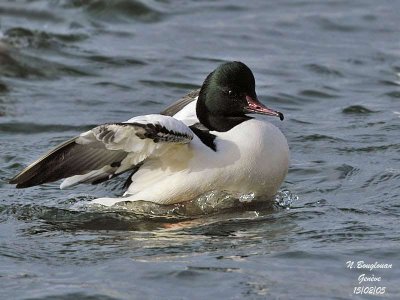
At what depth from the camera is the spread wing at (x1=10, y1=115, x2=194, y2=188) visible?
28.6ft

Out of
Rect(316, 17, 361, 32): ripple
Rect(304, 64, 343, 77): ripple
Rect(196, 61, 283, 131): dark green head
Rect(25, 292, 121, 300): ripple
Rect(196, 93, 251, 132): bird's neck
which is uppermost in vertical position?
Rect(196, 61, 283, 131): dark green head

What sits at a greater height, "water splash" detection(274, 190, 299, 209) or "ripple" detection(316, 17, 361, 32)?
"ripple" detection(316, 17, 361, 32)

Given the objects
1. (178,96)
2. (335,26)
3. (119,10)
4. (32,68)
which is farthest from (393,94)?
(119,10)

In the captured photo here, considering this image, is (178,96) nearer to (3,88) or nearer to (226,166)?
(3,88)

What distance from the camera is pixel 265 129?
9305 millimetres

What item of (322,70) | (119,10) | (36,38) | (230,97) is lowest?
(322,70)

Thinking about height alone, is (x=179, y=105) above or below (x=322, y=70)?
above

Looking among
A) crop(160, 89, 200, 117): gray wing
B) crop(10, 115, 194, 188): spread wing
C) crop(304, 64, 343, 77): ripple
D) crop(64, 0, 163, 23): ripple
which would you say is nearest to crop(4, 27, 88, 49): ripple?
crop(64, 0, 163, 23): ripple

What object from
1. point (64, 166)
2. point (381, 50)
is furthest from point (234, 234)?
point (381, 50)

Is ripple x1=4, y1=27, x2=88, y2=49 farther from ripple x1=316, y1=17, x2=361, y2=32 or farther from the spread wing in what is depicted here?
the spread wing

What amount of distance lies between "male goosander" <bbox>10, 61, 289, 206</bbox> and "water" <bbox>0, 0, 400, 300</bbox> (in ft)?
0.64

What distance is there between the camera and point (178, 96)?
1417 centimetres

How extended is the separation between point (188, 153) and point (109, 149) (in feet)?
2.08

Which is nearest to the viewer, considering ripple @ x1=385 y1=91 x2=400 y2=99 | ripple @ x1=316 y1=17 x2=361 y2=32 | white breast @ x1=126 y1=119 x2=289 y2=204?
white breast @ x1=126 y1=119 x2=289 y2=204
